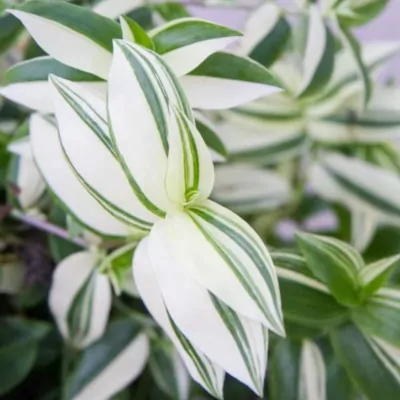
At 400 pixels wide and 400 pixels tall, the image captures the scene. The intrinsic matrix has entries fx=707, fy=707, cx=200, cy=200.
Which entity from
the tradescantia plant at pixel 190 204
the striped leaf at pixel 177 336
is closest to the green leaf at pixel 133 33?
the tradescantia plant at pixel 190 204

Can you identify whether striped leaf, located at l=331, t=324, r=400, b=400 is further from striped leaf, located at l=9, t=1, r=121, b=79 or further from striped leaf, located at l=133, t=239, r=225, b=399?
striped leaf, located at l=9, t=1, r=121, b=79

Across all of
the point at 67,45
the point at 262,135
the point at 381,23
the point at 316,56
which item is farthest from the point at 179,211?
the point at 381,23

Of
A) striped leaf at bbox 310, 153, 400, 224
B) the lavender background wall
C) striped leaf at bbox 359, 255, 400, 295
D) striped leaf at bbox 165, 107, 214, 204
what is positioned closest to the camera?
striped leaf at bbox 165, 107, 214, 204

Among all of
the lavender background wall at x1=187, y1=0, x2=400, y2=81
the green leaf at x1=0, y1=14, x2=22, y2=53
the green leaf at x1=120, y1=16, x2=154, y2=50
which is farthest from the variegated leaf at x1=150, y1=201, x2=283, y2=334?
the lavender background wall at x1=187, y1=0, x2=400, y2=81

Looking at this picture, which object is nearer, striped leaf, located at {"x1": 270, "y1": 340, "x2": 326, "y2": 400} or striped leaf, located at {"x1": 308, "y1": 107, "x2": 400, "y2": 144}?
striped leaf, located at {"x1": 270, "y1": 340, "x2": 326, "y2": 400}

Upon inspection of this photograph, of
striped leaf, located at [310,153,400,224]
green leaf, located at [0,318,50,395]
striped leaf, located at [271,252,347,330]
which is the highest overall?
striped leaf, located at [271,252,347,330]

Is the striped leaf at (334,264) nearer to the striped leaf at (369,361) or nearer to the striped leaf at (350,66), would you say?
the striped leaf at (369,361)

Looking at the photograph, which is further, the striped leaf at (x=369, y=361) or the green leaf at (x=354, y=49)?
the green leaf at (x=354, y=49)

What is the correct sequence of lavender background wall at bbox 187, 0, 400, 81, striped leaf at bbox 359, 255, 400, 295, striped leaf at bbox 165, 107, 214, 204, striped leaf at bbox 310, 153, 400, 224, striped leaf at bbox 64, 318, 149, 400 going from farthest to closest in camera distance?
lavender background wall at bbox 187, 0, 400, 81 → striped leaf at bbox 310, 153, 400, 224 → striped leaf at bbox 64, 318, 149, 400 → striped leaf at bbox 359, 255, 400, 295 → striped leaf at bbox 165, 107, 214, 204
